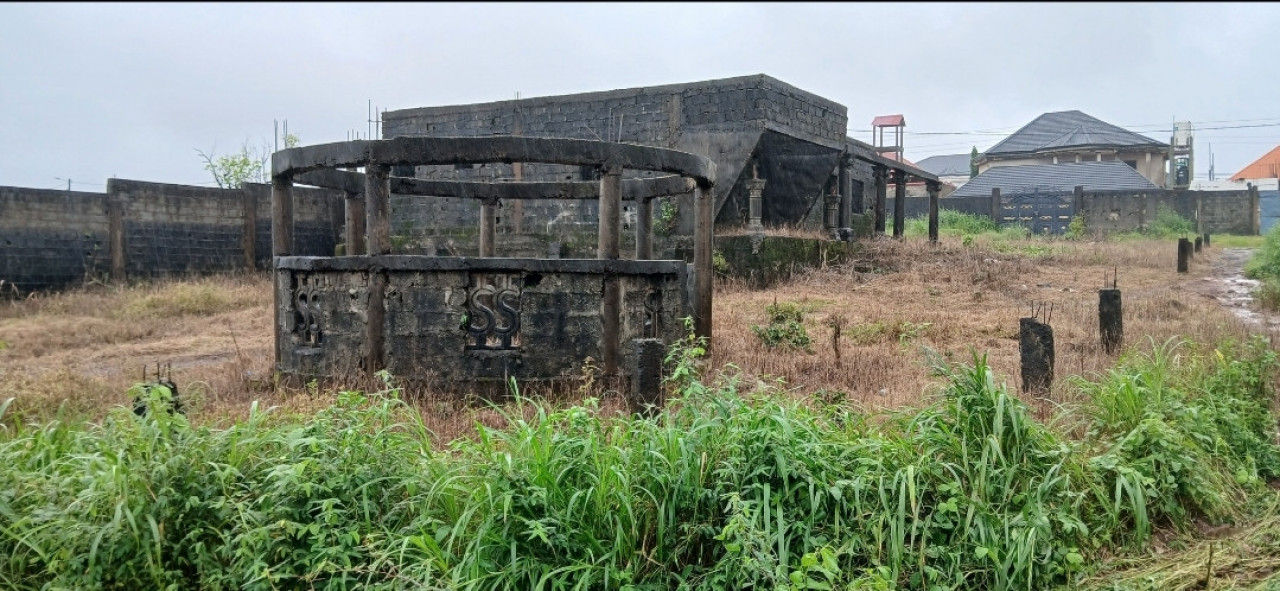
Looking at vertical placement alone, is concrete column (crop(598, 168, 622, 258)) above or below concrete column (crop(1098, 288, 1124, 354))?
above

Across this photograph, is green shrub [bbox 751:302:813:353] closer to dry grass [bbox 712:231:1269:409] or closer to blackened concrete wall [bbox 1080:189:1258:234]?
dry grass [bbox 712:231:1269:409]

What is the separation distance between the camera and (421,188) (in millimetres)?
10531

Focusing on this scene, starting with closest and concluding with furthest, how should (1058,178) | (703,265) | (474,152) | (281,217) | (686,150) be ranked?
(474,152) → (281,217) → (703,265) → (686,150) → (1058,178)

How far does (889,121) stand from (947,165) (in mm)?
15926

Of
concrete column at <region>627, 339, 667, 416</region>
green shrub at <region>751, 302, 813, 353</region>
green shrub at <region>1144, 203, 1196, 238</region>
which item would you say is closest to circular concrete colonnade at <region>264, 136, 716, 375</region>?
green shrub at <region>751, 302, 813, 353</region>

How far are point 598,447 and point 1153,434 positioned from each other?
9.77 feet

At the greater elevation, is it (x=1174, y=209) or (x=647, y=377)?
(x=1174, y=209)

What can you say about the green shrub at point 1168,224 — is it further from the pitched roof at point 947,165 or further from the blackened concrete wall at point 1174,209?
the pitched roof at point 947,165

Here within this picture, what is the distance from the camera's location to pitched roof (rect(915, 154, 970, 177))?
5376cm

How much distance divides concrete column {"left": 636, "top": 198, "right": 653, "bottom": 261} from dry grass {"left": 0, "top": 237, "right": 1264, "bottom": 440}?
1.26m

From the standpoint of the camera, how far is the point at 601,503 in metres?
3.93

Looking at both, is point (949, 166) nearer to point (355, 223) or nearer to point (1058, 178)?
point (1058, 178)

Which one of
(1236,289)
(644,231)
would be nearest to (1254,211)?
(1236,289)

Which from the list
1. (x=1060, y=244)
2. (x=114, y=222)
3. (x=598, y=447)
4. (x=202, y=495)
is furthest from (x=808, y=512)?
(x=1060, y=244)
